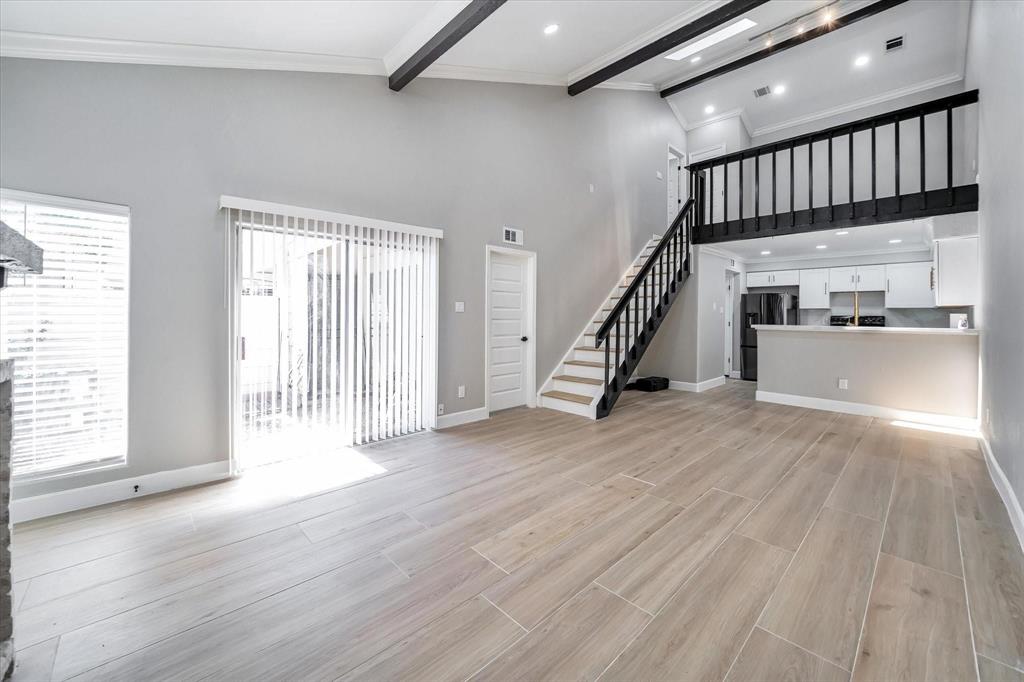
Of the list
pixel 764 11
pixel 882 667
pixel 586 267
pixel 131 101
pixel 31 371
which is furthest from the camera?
pixel 586 267

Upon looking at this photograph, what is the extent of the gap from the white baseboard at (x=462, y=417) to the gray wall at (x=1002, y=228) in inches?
155

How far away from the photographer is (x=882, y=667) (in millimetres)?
1342

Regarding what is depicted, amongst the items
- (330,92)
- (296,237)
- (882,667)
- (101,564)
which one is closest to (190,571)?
(101,564)

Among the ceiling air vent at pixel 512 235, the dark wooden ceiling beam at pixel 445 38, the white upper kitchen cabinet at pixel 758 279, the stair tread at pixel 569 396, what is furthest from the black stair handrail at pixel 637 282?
the dark wooden ceiling beam at pixel 445 38

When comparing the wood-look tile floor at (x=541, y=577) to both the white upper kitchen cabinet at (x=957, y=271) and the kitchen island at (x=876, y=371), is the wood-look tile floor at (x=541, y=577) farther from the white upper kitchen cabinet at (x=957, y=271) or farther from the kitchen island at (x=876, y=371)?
the white upper kitchen cabinet at (x=957, y=271)

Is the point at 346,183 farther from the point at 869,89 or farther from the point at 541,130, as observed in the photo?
the point at 869,89

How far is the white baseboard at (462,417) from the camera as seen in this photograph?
171 inches

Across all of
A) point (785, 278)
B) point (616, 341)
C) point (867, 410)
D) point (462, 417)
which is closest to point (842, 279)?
point (785, 278)

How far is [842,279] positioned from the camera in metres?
7.07

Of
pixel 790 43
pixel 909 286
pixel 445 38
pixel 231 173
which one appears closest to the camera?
pixel 231 173

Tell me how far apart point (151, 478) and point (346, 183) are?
2.64 m

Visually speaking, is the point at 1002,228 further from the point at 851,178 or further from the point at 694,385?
the point at 694,385

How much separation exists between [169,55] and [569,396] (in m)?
4.65

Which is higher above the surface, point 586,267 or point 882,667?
point 586,267
